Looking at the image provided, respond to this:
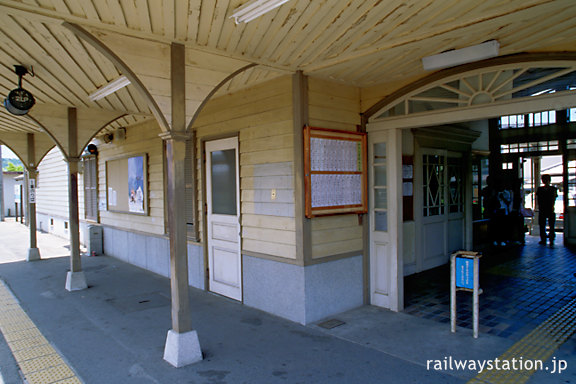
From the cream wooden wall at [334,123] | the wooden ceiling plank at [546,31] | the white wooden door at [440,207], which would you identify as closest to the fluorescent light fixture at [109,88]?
the cream wooden wall at [334,123]

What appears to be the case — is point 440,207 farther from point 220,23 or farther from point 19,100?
point 19,100

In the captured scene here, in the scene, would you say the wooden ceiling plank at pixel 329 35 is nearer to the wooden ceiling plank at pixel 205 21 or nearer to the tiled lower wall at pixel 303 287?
the wooden ceiling plank at pixel 205 21

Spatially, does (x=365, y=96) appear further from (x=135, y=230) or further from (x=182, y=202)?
(x=135, y=230)

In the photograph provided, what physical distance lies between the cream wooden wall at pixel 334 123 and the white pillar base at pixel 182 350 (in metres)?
1.60

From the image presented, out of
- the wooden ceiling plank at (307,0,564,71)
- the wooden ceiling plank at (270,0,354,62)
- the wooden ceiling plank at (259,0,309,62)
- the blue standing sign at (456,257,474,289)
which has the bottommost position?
the blue standing sign at (456,257,474,289)

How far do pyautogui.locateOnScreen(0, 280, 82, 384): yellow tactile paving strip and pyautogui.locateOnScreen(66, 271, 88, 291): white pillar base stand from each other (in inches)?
34.0

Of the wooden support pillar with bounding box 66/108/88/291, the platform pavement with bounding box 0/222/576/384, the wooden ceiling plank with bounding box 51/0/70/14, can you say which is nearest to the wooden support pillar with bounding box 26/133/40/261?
the wooden support pillar with bounding box 66/108/88/291

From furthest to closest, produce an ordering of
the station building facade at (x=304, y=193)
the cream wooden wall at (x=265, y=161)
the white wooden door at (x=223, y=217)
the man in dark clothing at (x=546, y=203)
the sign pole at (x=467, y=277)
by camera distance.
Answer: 1. the man in dark clothing at (x=546, y=203)
2. the white wooden door at (x=223, y=217)
3. the cream wooden wall at (x=265, y=161)
4. the station building facade at (x=304, y=193)
5. the sign pole at (x=467, y=277)

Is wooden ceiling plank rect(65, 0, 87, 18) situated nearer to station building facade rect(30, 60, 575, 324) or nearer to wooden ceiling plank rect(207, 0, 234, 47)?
wooden ceiling plank rect(207, 0, 234, 47)

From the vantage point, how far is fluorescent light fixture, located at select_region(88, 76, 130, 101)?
455 centimetres

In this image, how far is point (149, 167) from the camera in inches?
294

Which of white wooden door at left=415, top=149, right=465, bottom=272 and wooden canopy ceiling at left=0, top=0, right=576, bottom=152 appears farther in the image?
white wooden door at left=415, top=149, right=465, bottom=272

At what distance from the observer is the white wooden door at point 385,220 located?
4.57m

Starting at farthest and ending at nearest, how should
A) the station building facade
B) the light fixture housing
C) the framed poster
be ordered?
the framed poster → the light fixture housing → the station building facade
